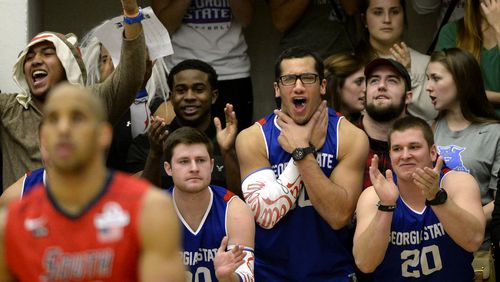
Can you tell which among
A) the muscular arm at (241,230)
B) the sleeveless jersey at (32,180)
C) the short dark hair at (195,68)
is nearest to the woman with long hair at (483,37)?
the short dark hair at (195,68)

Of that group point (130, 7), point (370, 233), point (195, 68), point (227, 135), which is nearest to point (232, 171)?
point (227, 135)

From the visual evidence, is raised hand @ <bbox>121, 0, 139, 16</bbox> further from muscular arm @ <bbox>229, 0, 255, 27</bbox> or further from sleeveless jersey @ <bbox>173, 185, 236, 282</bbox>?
muscular arm @ <bbox>229, 0, 255, 27</bbox>

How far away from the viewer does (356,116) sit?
795 cm

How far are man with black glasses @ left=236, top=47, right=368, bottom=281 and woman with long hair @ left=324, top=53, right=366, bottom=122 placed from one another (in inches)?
31.2

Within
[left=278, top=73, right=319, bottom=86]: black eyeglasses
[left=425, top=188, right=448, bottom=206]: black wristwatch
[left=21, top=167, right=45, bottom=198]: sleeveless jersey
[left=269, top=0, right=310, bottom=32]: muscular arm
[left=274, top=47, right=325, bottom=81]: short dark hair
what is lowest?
[left=425, top=188, right=448, bottom=206]: black wristwatch

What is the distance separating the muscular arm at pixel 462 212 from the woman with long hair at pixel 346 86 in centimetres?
129

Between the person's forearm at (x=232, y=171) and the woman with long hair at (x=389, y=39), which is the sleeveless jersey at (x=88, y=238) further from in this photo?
the woman with long hair at (x=389, y=39)

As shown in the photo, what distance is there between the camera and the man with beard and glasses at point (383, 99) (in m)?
7.34

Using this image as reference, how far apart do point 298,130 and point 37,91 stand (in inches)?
64.9

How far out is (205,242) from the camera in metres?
6.79

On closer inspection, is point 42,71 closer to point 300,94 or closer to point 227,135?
point 227,135

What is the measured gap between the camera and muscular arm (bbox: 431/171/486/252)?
6.52 metres

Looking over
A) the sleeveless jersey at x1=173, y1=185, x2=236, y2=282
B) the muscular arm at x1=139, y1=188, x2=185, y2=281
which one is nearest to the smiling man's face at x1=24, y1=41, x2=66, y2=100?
the sleeveless jersey at x1=173, y1=185, x2=236, y2=282

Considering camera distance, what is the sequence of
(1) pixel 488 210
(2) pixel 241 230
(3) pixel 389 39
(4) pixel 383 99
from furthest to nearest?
(3) pixel 389 39
(4) pixel 383 99
(1) pixel 488 210
(2) pixel 241 230
